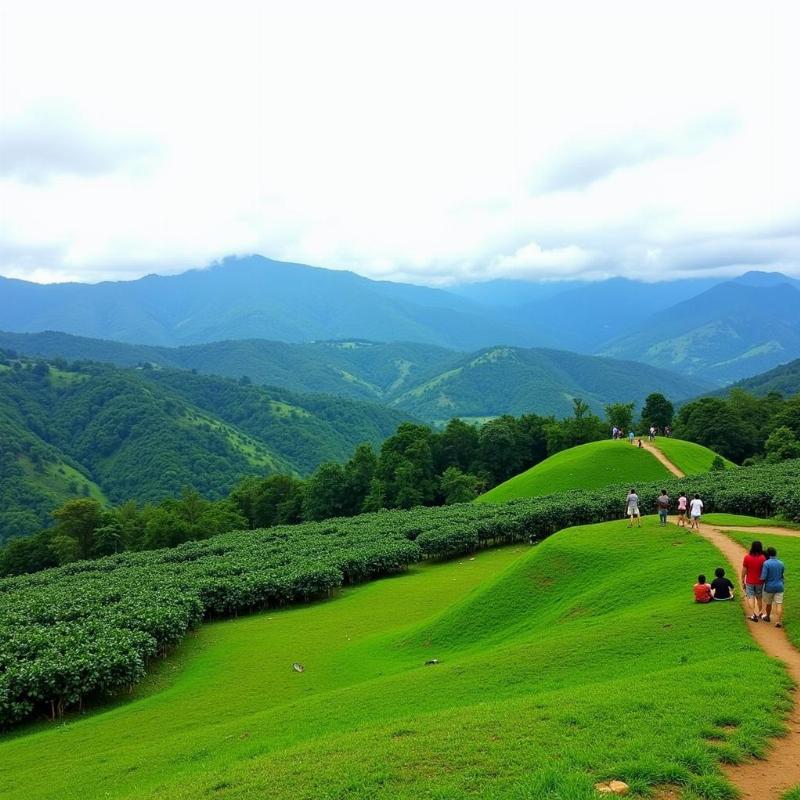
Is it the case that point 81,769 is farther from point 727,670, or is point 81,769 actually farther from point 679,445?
point 679,445

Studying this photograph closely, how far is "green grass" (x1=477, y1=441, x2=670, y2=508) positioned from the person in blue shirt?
4935cm

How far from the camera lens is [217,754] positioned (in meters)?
15.9

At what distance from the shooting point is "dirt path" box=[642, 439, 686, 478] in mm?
66062

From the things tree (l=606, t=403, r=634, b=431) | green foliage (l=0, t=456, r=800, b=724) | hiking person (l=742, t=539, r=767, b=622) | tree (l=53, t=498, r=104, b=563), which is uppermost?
tree (l=606, t=403, r=634, b=431)

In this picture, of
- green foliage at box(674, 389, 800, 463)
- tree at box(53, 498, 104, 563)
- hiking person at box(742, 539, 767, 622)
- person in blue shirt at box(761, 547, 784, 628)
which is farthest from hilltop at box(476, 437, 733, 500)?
tree at box(53, 498, 104, 563)

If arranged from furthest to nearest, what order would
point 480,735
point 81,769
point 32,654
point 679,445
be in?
1. point 679,445
2. point 32,654
3. point 81,769
4. point 480,735

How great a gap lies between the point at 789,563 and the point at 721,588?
4.44 meters

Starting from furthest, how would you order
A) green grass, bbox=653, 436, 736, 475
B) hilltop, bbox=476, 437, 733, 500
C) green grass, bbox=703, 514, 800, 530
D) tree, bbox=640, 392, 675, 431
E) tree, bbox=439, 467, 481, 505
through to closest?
tree, bbox=640, 392, 675, 431, tree, bbox=439, 467, 481, 505, green grass, bbox=653, 436, 736, 475, hilltop, bbox=476, 437, 733, 500, green grass, bbox=703, 514, 800, 530

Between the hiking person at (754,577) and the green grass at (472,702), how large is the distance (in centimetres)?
71

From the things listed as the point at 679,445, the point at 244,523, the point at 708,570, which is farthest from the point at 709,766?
the point at 244,523

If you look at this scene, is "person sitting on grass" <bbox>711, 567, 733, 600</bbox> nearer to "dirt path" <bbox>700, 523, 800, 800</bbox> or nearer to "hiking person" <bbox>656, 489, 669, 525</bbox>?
"dirt path" <bbox>700, 523, 800, 800</bbox>

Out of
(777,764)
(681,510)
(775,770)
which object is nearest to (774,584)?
(777,764)

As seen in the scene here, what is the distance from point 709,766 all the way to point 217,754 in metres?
12.6

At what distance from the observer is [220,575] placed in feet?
135
